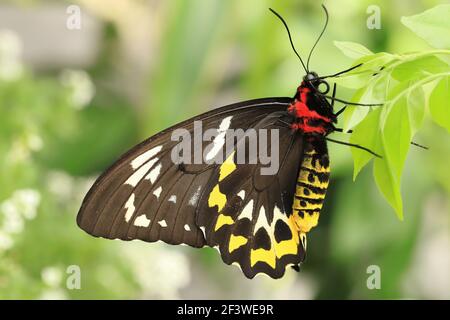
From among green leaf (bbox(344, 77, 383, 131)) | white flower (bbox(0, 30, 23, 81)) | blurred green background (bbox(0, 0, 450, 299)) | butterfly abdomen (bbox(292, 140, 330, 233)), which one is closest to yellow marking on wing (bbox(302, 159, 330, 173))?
butterfly abdomen (bbox(292, 140, 330, 233))

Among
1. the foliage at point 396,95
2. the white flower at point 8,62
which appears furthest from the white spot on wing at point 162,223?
the white flower at point 8,62

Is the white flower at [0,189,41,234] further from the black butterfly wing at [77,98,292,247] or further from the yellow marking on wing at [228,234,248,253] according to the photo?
the yellow marking on wing at [228,234,248,253]

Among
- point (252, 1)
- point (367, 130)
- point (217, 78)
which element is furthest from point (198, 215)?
point (217, 78)

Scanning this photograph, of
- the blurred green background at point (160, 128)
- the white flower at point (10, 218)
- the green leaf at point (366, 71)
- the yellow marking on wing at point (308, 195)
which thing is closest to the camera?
the green leaf at point (366, 71)

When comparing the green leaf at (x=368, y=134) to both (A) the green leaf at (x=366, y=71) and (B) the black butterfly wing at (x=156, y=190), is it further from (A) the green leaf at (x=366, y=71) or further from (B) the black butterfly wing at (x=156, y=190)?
(B) the black butterfly wing at (x=156, y=190)

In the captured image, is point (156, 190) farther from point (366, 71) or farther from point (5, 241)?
point (366, 71)

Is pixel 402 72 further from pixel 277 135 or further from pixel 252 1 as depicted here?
pixel 252 1
